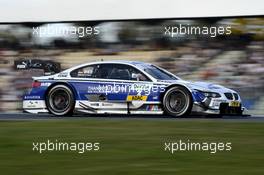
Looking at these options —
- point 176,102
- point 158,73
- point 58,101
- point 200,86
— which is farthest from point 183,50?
point 58,101

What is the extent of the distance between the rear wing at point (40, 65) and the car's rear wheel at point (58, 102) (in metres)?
A: 0.93

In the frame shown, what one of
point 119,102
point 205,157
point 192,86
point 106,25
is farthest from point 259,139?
point 106,25

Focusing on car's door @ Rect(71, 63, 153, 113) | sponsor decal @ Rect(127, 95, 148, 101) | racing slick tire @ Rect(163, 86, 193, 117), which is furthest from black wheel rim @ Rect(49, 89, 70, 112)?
racing slick tire @ Rect(163, 86, 193, 117)

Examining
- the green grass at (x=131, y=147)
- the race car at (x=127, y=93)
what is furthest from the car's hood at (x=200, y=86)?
the green grass at (x=131, y=147)

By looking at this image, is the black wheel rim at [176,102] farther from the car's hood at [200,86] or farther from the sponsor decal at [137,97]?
the sponsor decal at [137,97]

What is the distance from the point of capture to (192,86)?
13.3 metres

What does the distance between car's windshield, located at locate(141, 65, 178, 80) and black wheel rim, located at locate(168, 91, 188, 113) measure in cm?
53

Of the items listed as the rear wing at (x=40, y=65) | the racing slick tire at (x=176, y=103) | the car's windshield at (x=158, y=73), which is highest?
the rear wing at (x=40, y=65)

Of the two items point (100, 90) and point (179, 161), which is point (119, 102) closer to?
point (100, 90)

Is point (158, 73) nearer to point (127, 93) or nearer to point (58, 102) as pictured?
point (127, 93)

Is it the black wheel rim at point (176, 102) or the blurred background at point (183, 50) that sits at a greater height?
the blurred background at point (183, 50)

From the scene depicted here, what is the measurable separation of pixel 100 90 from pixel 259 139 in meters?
4.70

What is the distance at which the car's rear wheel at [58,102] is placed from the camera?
14.0 m

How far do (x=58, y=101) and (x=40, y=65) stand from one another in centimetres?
222
